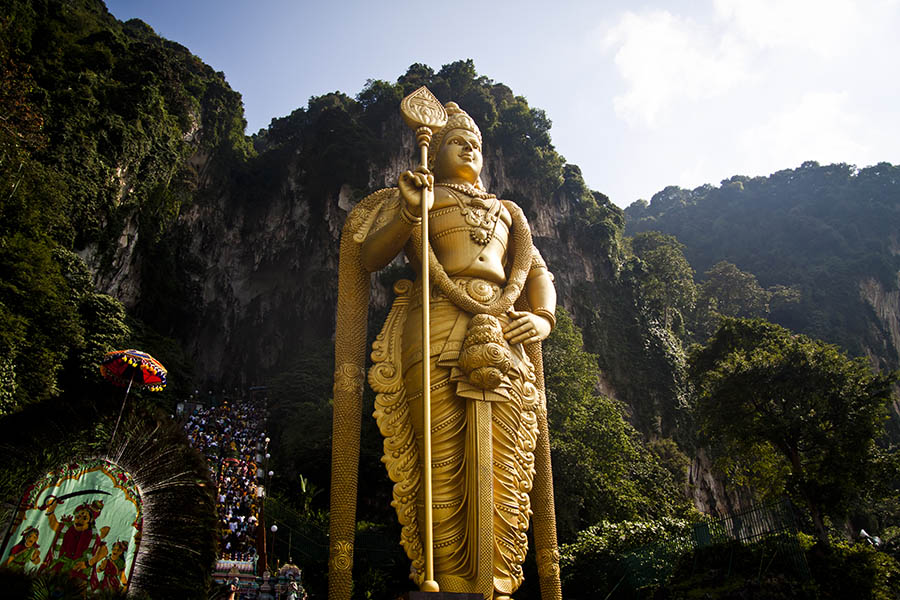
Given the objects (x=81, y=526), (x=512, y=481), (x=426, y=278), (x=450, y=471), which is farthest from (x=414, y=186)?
(x=81, y=526)

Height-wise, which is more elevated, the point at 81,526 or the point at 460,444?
the point at 460,444

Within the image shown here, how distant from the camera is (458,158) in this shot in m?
5.53

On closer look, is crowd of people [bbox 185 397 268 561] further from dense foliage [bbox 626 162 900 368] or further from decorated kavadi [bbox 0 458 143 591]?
dense foliage [bbox 626 162 900 368]

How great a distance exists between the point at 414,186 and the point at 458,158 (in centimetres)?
119

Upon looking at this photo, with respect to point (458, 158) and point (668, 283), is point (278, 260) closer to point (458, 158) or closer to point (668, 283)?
point (668, 283)

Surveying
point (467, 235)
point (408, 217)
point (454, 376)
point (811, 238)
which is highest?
point (811, 238)

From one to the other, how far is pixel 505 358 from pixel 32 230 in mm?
13131

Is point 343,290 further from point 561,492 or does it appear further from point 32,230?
point 32,230

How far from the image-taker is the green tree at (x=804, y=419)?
10.2 meters

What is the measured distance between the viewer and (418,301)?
4.97 m

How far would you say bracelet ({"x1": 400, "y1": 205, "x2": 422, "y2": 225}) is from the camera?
461 centimetres

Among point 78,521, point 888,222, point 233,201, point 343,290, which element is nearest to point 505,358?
point 343,290

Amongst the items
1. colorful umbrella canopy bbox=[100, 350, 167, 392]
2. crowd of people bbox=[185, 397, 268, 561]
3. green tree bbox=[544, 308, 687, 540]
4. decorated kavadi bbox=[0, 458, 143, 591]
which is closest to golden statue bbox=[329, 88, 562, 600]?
crowd of people bbox=[185, 397, 268, 561]

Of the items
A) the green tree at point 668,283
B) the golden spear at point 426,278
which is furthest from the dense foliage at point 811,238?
the golden spear at point 426,278
